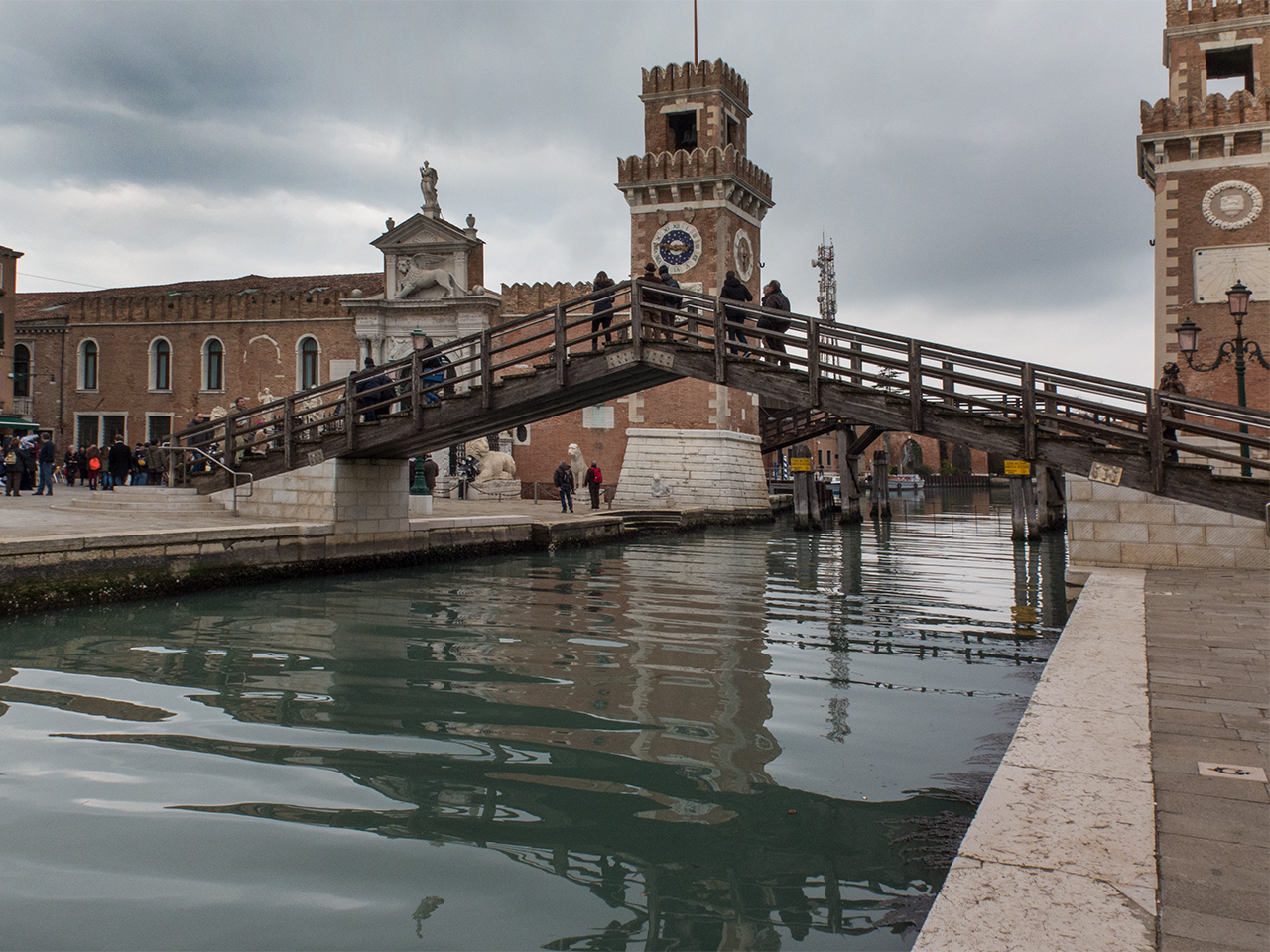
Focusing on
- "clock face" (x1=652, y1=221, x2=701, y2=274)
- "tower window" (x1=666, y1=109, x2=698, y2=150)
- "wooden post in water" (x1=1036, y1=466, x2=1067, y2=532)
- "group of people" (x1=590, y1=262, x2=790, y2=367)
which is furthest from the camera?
"tower window" (x1=666, y1=109, x2=698, y2=150)

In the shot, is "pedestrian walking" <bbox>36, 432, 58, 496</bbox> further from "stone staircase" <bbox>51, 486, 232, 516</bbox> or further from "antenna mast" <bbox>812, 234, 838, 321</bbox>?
"antenna mast" <bbox>812, 234, 838, 321</bbox>

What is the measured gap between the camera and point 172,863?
3693 millimetres

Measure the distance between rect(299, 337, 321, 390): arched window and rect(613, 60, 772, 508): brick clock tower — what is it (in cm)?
1229

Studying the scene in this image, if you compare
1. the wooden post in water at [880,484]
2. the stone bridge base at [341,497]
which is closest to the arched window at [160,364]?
the stone bridge base at [341,497]

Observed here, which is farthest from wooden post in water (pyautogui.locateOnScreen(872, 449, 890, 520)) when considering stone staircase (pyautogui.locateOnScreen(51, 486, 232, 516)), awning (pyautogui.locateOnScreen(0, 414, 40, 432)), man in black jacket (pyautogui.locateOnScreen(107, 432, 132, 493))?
awning (pyautogui.locateOnScreen(0, 414, 40, 432))

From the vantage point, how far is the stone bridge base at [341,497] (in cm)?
1429

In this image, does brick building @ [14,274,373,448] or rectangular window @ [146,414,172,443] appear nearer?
brick building @ [14,274,373,448]

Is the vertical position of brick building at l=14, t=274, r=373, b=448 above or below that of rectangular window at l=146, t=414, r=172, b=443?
above

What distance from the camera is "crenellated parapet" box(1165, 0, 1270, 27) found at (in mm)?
23328

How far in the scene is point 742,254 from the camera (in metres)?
29.7

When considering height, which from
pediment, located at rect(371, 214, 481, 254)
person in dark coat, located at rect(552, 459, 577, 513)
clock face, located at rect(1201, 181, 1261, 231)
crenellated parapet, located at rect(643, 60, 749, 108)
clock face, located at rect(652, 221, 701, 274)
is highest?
crenellated parapet, located at rect(643, 60, 749, 108)

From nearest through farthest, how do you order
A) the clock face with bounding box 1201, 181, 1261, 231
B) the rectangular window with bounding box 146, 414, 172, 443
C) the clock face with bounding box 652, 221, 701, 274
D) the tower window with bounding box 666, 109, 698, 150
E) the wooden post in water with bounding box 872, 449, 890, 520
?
the clock face with bounding box 1201, 181, 1261, 231, the clock face with bounding box 652, 221, 701, 274, the tower window with bounding box 666, 109, 698, 150, the wooden post in water with bounding box 872, 449, 890, 520, the rectangular window with bounding box 146, 414, 172, 443

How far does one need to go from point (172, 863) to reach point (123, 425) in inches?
1441

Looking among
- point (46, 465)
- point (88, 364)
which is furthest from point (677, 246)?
point (88, 364)
